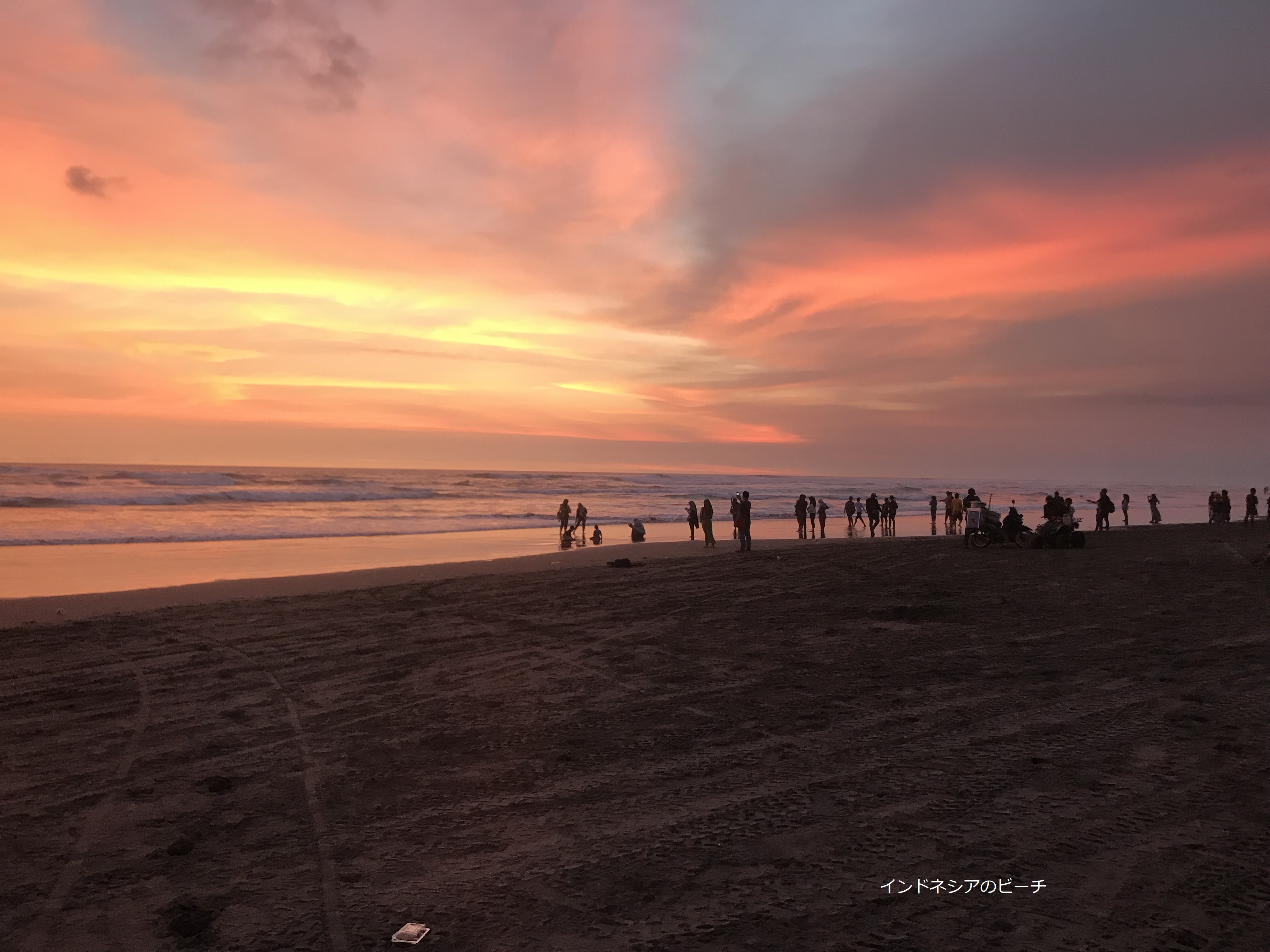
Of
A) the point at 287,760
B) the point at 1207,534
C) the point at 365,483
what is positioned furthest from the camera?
the point at 365,483

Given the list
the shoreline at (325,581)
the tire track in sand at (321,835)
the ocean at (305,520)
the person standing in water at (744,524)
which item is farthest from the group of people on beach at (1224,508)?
the tire track in sand at (321,835)

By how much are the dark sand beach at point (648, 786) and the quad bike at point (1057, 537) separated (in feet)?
38.7

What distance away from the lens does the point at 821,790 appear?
19.0ft

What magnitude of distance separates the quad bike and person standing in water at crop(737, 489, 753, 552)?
8319 millimetres

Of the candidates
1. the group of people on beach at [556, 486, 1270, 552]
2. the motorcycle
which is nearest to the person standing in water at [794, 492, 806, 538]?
the group of people on beach at [556, 486, 1270, 552]

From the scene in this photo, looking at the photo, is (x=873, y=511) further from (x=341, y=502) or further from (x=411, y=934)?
(x=341, y=502)

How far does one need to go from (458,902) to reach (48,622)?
43.6ft

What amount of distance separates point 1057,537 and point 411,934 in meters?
23.9

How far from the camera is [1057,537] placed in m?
23.9

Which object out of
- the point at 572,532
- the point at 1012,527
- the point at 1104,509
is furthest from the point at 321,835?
the point at 1104,509

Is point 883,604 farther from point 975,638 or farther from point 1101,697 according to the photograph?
point 1101,697

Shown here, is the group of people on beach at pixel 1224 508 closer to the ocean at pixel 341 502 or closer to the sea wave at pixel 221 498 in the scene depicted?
the ocean at pixel 341 502

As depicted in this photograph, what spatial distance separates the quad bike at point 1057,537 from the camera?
2389cm

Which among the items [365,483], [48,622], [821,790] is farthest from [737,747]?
[365,483]
